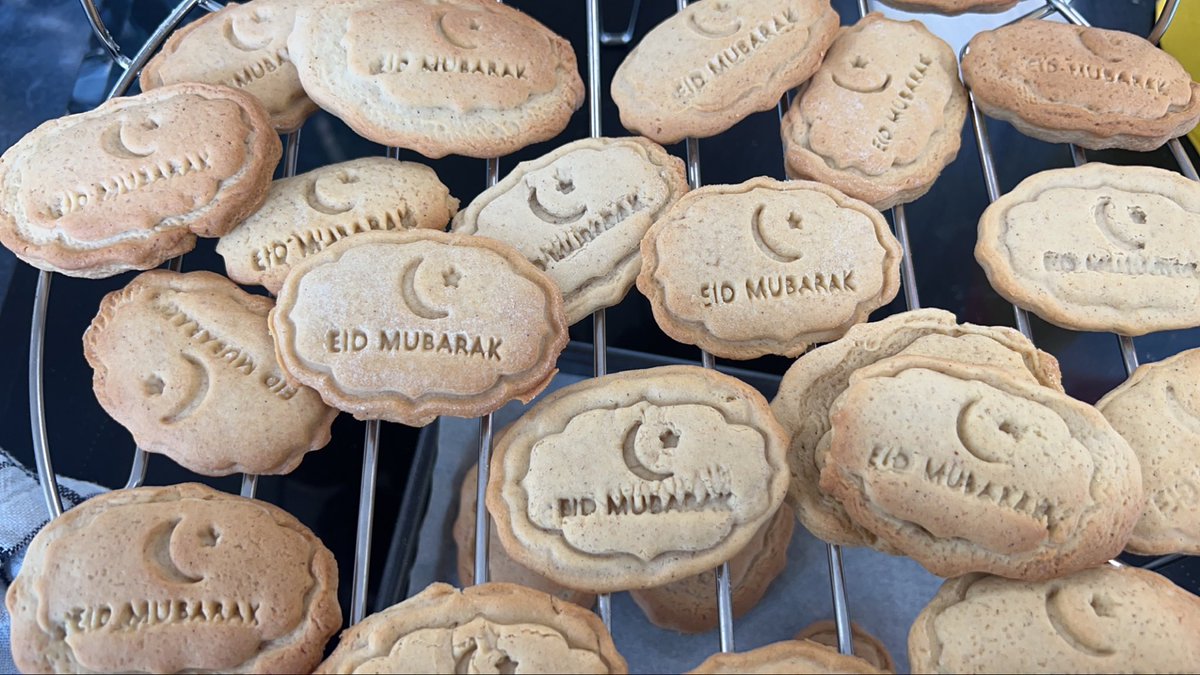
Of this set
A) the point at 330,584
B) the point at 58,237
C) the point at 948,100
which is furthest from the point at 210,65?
the point at 948,100

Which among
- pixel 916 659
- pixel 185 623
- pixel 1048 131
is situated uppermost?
pixel 1048 131

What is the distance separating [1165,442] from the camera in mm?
960

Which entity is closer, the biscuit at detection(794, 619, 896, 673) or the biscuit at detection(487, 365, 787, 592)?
the biscuit at detection(487, 365, 787, 592)

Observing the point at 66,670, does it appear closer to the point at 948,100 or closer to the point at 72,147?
the point at 72,147

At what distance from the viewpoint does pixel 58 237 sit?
1.04 meters

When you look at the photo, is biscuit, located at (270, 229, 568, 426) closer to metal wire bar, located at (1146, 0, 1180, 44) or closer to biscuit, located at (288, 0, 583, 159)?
biscuit, located at (288, 0, 583, 159)

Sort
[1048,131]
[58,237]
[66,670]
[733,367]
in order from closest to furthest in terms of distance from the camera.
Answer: [66,670] → [58,237] → [1048,131] → [733,367]

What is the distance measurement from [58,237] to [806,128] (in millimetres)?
940

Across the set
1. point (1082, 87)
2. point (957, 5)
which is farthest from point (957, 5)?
point (1082, 87)

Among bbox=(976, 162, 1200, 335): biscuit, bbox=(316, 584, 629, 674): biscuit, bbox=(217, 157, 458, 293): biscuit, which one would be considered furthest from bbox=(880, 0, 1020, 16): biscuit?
bbox=(316, 584, 629, 674): biscuit

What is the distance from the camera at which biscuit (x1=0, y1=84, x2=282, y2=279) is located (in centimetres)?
103

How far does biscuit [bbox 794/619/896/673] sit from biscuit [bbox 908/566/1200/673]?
232 millimetres

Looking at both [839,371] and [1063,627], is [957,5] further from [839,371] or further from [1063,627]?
[1063,627]

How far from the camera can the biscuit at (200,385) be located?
975 mm
